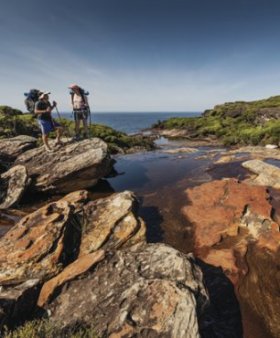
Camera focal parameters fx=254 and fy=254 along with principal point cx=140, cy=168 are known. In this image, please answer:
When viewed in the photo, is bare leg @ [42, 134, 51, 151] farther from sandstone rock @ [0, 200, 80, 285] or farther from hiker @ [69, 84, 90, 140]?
sandstone rock @ [0, 200, 80, 285]

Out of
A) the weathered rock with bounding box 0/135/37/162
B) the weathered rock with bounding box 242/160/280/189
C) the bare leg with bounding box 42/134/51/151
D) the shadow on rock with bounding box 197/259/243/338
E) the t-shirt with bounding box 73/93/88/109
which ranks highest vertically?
the t-shirt with bounding box 73/93/88/109

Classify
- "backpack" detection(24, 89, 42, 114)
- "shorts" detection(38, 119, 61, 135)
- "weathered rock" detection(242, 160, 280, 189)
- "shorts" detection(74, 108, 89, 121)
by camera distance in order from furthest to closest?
"shorts" detection(74, 108, 89, 121) → "weathered rock" detection(242, 160, 280, 189) → "shorts" detection(38, 119, 61, 135) → "backpack" detection(24, 89, 42, 114)

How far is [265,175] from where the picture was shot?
50.2ft

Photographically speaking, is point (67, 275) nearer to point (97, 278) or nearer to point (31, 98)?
point (97, 278)

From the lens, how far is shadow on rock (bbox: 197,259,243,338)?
633cm

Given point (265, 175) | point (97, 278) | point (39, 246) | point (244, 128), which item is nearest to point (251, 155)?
point (265, 175)

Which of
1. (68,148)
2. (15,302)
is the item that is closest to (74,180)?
(68,148)

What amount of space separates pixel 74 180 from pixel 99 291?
919 cm

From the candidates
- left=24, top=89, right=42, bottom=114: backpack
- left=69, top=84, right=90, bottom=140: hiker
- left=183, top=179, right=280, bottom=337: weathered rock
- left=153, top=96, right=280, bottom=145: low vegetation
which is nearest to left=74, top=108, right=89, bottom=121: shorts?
left=69, top=84, right=90, bottom=140: hiker

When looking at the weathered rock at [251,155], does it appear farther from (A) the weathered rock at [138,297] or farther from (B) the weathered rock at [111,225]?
(A) the weathered rock at [138,297]

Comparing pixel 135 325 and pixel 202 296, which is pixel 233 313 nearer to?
pixel 202 296

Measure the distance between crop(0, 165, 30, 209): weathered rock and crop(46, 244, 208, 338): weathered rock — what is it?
313 inches

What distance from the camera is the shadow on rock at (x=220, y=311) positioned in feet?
20.8

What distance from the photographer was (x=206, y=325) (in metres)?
6.46
